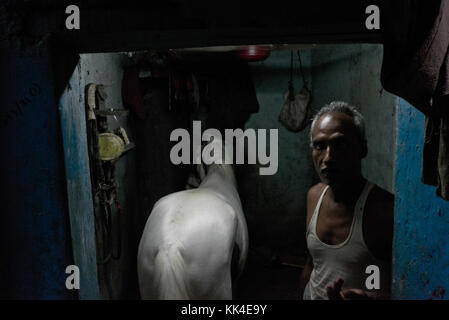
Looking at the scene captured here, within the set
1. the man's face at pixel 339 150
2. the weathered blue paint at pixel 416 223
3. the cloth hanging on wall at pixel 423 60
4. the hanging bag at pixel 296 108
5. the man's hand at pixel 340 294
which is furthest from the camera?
the hanging bag at pixel 296 108

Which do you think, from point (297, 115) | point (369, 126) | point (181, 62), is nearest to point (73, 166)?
point (369, 126)

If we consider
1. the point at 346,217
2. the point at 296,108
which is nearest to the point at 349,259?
the point at 346,217

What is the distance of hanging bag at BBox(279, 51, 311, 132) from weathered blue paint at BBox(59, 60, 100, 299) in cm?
378

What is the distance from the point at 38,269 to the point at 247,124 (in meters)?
3.99

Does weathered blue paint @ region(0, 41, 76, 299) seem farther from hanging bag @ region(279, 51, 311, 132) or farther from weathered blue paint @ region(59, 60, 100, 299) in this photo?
hanging bag @ region(279, 51, 311, 132)

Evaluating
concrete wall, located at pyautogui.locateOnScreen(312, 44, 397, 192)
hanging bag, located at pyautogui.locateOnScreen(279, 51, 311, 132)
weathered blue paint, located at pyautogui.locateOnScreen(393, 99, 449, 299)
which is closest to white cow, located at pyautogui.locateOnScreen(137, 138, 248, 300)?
weathered blue paint, located at pyautogui.locateOnScreen(393, 99, 449, 299)

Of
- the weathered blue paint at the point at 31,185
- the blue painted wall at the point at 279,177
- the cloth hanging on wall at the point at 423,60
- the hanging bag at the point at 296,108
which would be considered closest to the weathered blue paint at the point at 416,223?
the cloth hanging on wall at the point at 423,60

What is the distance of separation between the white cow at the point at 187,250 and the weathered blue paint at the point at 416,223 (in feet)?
3.62

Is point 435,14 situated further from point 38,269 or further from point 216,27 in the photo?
point 38,269

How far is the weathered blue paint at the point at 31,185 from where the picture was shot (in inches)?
57.0

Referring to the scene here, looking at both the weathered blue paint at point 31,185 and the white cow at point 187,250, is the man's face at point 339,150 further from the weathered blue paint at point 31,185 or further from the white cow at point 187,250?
the weathered blue paint at point 31,185

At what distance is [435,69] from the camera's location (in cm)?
81

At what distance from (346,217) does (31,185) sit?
5.51 feet

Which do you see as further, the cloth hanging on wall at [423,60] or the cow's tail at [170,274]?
the cow's tail at [170,274]
